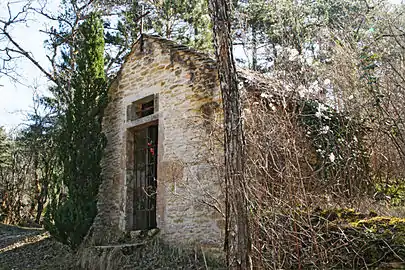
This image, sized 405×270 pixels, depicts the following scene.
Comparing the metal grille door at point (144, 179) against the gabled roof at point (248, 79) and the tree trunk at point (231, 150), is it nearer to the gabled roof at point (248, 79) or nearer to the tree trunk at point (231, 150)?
the gabled roof at point (248, 79)

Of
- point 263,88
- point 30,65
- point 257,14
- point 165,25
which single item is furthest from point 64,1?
point 263,88

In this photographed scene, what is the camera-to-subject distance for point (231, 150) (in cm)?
357

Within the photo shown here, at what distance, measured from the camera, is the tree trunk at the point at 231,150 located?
336cm

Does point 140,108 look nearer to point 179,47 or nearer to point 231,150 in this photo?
point 179,47

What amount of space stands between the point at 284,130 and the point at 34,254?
665cm

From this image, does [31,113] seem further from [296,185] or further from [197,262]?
[296,185]

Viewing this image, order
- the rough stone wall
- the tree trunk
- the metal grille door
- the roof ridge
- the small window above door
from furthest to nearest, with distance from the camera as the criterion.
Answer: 1. the small window above door
2. the metal grille door
3. the roof ridge
4. the rough stone wall
5. the tree trunk

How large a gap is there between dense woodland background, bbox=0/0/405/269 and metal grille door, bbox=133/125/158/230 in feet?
2.82

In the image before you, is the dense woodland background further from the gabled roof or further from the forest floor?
the forest floor

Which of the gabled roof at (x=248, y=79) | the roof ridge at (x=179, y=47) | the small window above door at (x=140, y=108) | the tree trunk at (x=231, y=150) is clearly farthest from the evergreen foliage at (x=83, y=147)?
the tree trunk at (x=231, y=150)

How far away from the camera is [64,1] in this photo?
1324cm

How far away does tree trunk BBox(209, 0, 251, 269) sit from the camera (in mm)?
3359

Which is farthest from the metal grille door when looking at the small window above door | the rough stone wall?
the small window above door

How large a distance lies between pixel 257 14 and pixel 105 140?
25.0 ft
